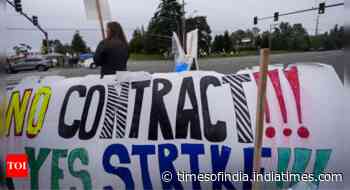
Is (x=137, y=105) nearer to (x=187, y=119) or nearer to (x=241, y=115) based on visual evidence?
(x=187, y=119)

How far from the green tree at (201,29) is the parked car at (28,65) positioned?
164 centimetres

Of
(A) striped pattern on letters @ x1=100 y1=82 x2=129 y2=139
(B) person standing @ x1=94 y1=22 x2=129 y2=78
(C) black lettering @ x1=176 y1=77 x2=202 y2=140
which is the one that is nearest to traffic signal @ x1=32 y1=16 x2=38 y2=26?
(B) person standing @ x1=94 y1=22 x2=129 y2=78

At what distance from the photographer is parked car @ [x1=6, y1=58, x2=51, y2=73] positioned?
185 cm

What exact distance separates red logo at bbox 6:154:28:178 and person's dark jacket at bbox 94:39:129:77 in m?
0.89

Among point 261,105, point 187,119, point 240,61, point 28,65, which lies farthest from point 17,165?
point 240,61

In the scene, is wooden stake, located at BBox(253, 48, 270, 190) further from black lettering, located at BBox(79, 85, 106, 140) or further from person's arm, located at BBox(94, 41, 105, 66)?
person's arm, located at BBox(94, 41, 105, 66)

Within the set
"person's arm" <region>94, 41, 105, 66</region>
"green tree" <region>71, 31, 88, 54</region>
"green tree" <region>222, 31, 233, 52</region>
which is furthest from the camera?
"green tree" <region>222, 31, 233, 52</region>

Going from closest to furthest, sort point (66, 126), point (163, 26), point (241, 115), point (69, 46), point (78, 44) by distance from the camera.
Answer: point (241, 115) → point (66, 126) → point (78, 44) → point (69, 46) → point (163, 26)

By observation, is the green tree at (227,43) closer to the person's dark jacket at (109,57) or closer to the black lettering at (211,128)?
the person's dark jacket at (109,57)

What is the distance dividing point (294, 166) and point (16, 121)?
199 centimetres

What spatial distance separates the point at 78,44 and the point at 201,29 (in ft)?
4.88

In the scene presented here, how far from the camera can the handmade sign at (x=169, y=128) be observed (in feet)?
6.05

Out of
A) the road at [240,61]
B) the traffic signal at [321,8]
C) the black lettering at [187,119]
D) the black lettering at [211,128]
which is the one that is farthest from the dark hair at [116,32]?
the traffic signal at [321,8]

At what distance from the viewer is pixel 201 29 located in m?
3.45
